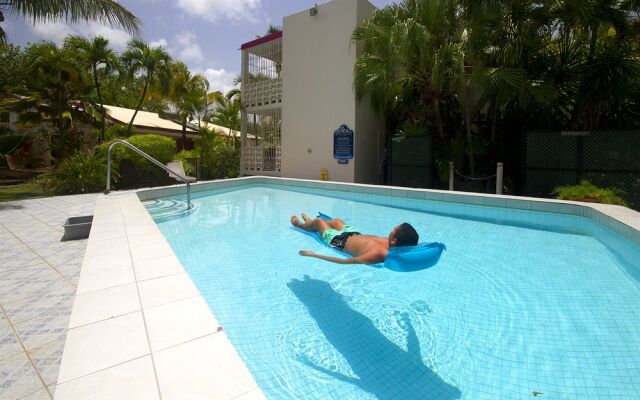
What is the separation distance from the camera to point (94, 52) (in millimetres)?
15680

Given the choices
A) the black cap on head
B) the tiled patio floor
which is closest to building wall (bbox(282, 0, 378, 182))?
the tiled patio floor

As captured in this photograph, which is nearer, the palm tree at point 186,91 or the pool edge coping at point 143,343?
the pool edge coping at point 143,343

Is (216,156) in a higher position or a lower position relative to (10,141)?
lower

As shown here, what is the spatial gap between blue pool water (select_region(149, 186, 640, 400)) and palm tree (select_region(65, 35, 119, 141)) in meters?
14.1

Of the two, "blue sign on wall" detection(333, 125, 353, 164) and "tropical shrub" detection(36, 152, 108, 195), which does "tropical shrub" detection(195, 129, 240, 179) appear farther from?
"blue sign on wall" detection(333, 125, 353, 164)

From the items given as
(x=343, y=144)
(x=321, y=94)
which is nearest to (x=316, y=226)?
(x=343, y=144)

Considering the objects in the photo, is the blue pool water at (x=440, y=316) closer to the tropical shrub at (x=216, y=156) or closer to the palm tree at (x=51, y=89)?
the tropical shrub at (x=216, y=156)

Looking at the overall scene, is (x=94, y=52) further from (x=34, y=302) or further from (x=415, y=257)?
(x=415, y=257)

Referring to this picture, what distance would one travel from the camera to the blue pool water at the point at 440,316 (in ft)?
7.50

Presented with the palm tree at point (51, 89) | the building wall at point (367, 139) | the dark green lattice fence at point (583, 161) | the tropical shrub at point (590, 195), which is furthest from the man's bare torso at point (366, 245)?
the palm tree at point (51, 89)

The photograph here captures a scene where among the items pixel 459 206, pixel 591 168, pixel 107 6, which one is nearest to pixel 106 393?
pixel 459 206

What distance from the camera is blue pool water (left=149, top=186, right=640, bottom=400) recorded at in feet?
7.50

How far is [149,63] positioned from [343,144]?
36.4ft

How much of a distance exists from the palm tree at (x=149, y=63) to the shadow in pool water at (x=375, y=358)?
58.0 ft
